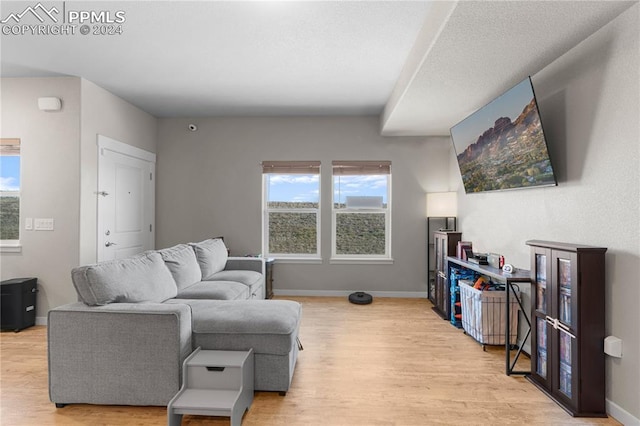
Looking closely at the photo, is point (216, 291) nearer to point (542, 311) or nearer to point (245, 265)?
point (245, 265)

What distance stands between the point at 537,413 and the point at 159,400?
2322 millimetres

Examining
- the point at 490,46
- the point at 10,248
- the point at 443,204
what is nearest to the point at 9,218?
the point at 10,248

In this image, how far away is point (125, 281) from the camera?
2277mm

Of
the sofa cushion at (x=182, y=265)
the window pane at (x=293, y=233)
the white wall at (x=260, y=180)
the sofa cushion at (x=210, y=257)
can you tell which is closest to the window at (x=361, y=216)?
the white wall at (x=260, y=180)

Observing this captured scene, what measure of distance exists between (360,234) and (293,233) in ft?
Answer: 3.38

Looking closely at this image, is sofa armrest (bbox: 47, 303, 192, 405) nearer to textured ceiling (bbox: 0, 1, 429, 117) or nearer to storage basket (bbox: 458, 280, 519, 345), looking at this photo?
textured ceiling (bbox: 0, 1, 429, 117)

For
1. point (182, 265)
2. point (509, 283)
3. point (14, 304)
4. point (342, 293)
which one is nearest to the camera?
point (509, 283)

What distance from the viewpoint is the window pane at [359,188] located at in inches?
195

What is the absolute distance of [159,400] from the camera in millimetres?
1986

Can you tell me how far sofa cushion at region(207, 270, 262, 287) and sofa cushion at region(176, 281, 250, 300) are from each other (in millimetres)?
176

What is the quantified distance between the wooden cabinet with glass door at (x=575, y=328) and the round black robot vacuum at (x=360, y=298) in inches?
91.9

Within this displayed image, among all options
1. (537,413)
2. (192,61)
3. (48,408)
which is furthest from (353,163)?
(48,408)

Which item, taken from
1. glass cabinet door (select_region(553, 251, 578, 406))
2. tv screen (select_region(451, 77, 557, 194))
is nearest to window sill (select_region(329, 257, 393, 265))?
tv screen (select_region(451, 77, 557, 194))

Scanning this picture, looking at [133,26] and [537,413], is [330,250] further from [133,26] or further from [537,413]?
[133,26]
